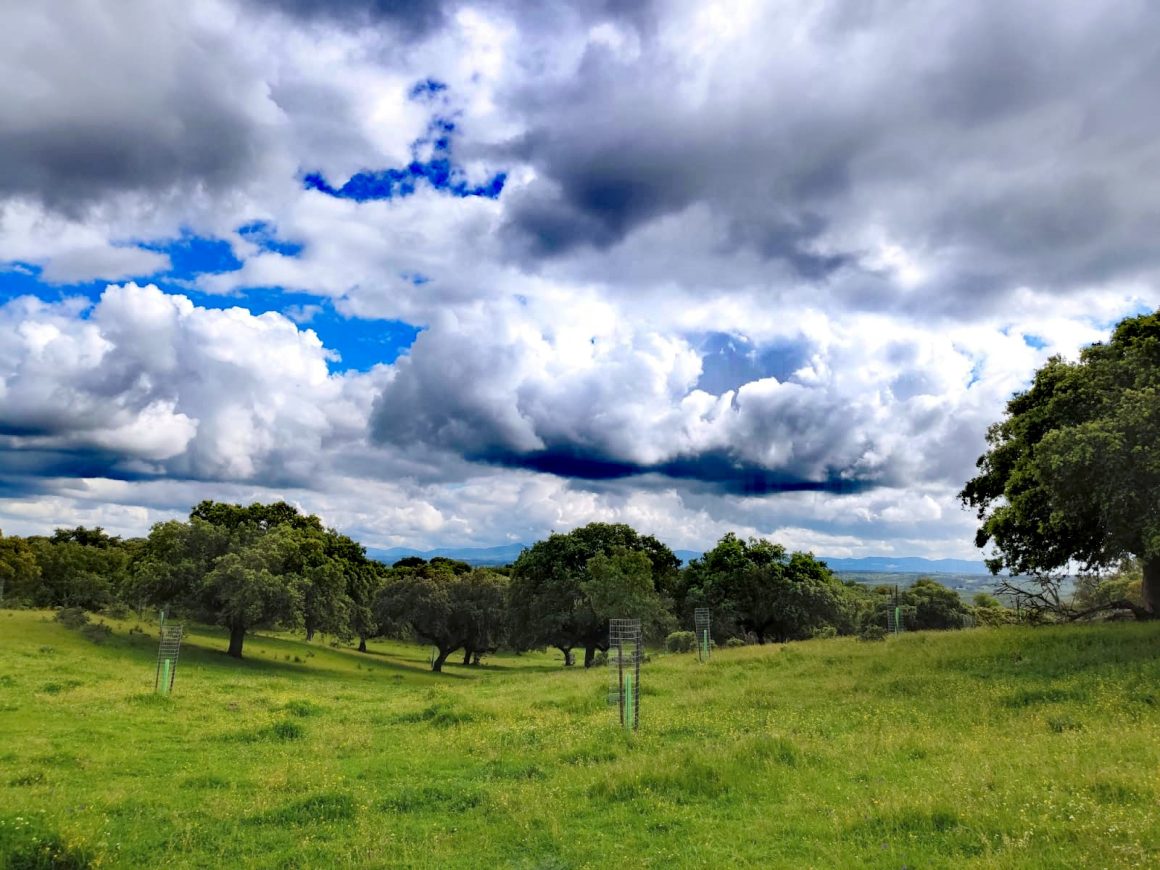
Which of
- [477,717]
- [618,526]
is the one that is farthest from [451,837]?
[618,526]

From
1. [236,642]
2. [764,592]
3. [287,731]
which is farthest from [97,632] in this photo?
[764,592]

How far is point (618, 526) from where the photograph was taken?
207 ft

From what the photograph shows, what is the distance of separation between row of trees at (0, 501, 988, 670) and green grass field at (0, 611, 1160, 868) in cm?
1994

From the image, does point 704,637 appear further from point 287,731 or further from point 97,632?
point 97,632

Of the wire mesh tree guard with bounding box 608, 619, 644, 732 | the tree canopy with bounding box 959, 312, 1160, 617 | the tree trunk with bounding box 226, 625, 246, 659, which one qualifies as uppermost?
the tree canopy with bounding box 959, 312, 1160, 617

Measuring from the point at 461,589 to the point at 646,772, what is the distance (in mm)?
63434

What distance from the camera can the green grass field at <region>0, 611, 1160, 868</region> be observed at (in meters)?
9.74

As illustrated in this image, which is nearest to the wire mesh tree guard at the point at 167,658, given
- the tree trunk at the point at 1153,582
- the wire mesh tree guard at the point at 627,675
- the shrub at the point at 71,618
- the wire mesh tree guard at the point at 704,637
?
the wire mesh tree guard at the point at 627,675

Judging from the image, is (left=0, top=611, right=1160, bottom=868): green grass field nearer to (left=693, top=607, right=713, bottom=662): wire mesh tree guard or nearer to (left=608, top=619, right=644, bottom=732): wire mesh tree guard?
(left=608, top=619, right=644, bottom=732): wire mesh tree guard

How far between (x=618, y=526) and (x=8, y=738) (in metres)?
48.7

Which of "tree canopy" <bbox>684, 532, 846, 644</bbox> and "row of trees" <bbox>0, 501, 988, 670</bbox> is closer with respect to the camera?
"row of trees" <bbox>0, 501, 988, 670</bbox>

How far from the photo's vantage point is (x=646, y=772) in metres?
13.3

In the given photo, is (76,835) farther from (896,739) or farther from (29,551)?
(29,551)

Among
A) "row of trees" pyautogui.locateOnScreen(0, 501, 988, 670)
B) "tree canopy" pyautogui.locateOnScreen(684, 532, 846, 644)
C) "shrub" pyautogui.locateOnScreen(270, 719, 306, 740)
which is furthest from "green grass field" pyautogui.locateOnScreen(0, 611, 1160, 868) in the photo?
"tree canopy" pyautogui.locateOnScreen(684, 532, 846, 644)
